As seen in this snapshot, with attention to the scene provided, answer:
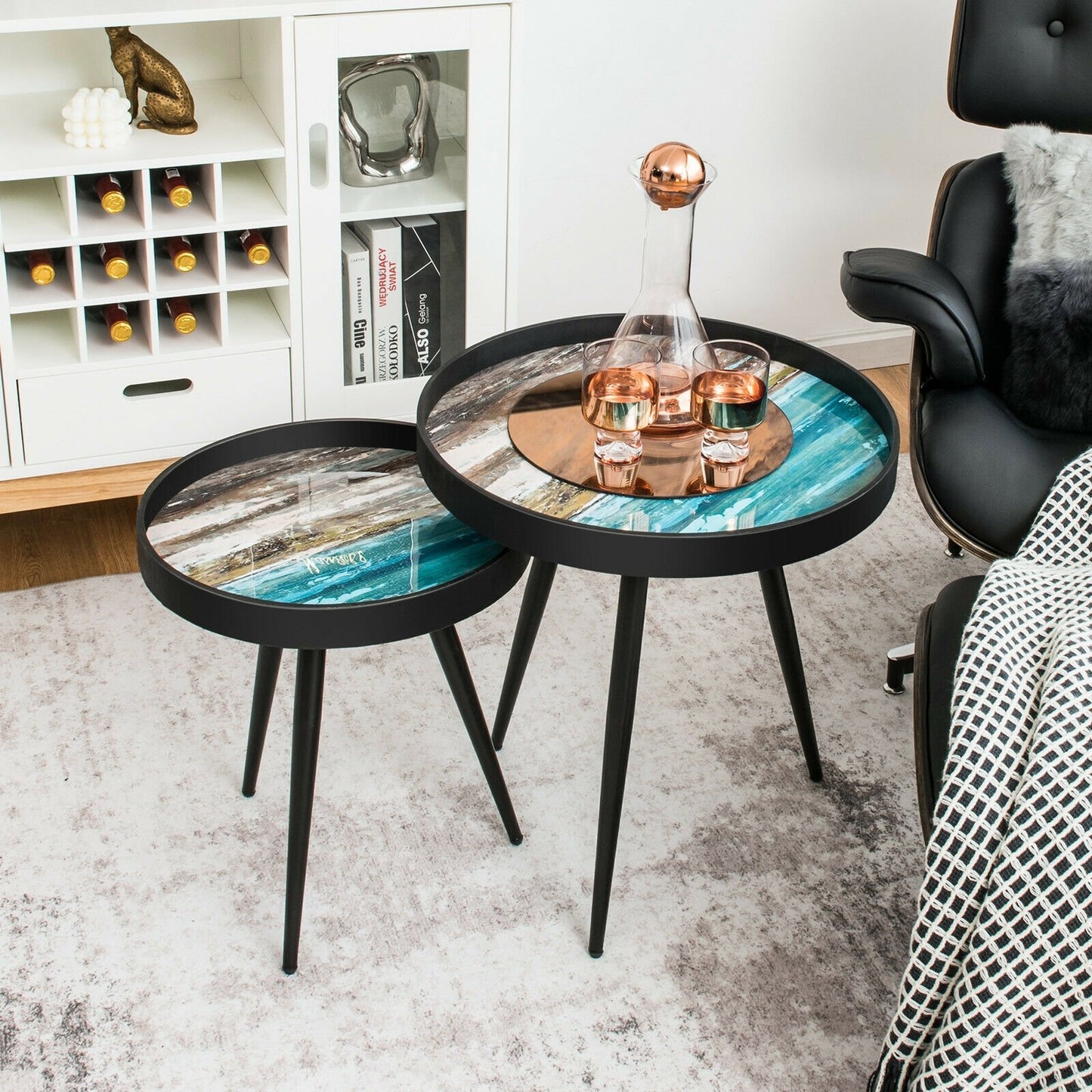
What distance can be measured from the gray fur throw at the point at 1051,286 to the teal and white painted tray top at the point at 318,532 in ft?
2.87

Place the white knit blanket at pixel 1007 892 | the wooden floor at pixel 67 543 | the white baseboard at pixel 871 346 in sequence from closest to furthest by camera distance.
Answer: the white knit blanket at pixel 1007 892, the wooden floor at pixel 67 543, the white baseboard at pixel 871 346

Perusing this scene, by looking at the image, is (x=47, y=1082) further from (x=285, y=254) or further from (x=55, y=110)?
(x=55, y=110)

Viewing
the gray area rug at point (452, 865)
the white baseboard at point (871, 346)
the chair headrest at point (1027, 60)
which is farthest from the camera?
the white baseboard at point (871, 346)

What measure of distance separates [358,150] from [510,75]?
0.26m

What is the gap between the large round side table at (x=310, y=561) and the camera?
1345 millimetres

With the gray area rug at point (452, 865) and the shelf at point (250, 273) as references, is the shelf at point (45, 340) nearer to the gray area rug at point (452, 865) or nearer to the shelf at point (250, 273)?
the shelf at point (250, 273)

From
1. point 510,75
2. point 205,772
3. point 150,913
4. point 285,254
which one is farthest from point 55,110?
point 150,913

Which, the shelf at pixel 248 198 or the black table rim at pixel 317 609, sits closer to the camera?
the black table rim at pixel 317 609

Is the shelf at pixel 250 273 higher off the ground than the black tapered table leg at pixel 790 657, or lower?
higher

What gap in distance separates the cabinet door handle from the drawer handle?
0.37m

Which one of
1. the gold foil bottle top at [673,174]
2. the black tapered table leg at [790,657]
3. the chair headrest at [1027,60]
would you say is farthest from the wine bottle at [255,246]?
the chair headrest at [1027,60]

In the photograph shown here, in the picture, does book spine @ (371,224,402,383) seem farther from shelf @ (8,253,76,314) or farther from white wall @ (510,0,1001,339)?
shelf @ (8,253,76,314)

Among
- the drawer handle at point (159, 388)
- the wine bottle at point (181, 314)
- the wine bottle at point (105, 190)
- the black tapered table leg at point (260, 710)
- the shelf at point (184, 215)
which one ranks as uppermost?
the wine bottle at point (105, 190)

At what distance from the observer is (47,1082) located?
1361mm
